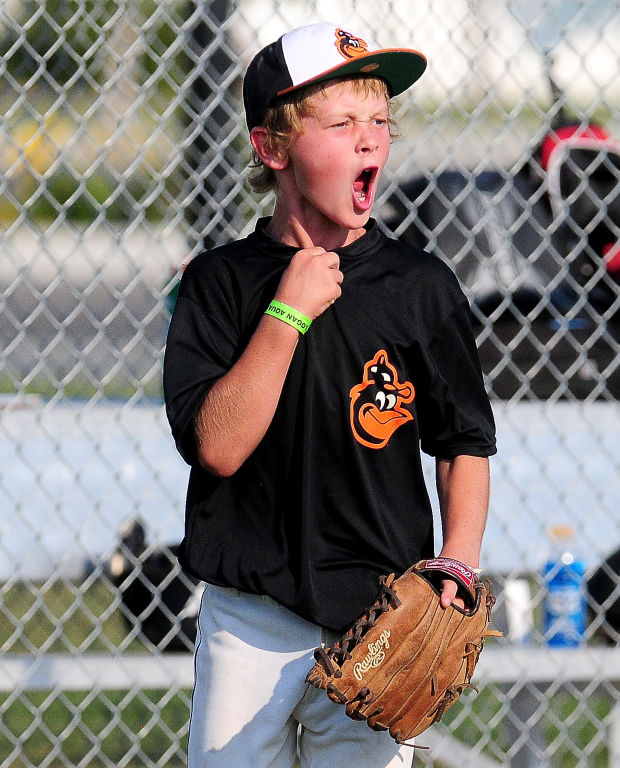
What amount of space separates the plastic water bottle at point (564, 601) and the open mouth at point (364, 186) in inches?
68.7

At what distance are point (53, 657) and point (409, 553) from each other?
1544 mm

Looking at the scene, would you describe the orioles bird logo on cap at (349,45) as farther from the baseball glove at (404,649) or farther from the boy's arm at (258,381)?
the baseball glove at (404,649)

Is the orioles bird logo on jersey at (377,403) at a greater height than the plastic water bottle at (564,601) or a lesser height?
greater

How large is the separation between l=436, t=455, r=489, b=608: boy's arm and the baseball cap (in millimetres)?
624

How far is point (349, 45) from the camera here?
1.60 metres

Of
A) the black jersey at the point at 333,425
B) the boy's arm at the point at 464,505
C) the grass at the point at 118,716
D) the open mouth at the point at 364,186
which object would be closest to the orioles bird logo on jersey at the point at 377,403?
the black jersey at the point at 333,425

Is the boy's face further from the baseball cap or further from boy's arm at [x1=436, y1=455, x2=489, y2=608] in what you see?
boy's arm at [x1=436, y1=455, x2=489, y2=608]

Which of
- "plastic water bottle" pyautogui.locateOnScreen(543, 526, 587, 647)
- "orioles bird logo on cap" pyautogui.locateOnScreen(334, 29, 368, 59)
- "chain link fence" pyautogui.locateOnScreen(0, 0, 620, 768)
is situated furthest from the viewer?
"plastic water bottle" pyautogui.locateOnScreen(543, 526, 587, 647)

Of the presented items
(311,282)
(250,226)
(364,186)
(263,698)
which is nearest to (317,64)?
(364,186)

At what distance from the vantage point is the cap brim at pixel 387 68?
1565mm

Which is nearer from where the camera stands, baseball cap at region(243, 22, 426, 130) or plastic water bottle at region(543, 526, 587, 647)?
baseball cap at region(243, 22, 426, 130)

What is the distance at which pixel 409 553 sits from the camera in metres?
1.65

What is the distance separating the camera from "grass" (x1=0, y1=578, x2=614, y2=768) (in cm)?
305

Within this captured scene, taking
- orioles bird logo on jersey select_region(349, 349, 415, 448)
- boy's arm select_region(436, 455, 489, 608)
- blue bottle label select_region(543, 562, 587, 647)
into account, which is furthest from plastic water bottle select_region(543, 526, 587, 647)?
orioles bird logo on jersey select_region(349, 349, 415, 448)
